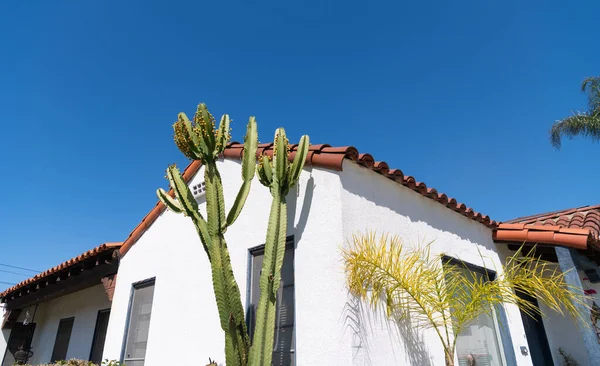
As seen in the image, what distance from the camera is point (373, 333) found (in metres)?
3.95

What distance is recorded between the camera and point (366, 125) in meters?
10.4

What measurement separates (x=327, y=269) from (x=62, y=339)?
10652 millimetres

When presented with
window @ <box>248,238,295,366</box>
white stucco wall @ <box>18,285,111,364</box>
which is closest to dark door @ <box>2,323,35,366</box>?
white stucco wall @ <box>18,285,111,364</box>

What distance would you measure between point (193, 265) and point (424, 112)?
7.60 metres

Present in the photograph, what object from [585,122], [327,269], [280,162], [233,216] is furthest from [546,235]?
[585,122]

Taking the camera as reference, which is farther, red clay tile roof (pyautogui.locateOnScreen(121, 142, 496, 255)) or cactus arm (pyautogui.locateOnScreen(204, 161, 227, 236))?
red clay tile roof (pyautogui.locateOnScreen(121, 142, 496, 255))

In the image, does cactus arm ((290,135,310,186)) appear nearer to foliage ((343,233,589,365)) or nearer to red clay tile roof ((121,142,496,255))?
red clay tile roof ((121,142,496,255))

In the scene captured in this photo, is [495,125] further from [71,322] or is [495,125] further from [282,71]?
[71,322]

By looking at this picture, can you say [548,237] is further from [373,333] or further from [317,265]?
[317,265]

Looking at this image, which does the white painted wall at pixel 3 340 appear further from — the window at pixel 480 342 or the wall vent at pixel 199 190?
the window at pixel 480 342

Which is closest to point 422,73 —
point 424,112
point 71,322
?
point 424,112

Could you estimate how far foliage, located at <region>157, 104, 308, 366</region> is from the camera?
11.4 ft

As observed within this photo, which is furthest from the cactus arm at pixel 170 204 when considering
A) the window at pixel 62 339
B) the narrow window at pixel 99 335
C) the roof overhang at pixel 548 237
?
the window at pixel 62 339

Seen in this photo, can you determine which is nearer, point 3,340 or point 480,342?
point 480,342
